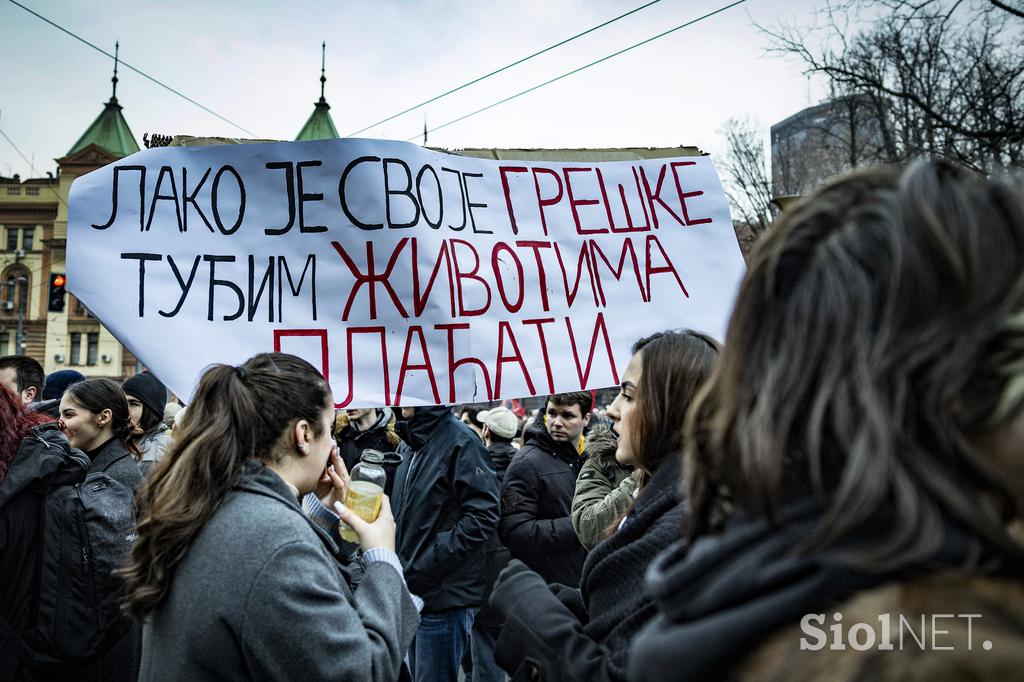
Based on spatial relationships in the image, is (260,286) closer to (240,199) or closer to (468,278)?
(240,199)

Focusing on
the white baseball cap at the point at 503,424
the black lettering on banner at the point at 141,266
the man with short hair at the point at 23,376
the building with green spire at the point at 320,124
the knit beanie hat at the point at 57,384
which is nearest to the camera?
the black lettering on banner at the point at 141,266

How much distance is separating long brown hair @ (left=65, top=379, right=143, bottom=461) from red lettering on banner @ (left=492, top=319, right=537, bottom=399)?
2.26 metres

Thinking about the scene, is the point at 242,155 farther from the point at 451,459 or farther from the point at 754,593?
the point at 754,593

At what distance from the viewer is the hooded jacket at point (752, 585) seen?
0.84m

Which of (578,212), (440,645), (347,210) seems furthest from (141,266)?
(440,645)

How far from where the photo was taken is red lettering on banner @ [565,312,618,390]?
11.1ft

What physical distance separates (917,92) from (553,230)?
13385 millimetres

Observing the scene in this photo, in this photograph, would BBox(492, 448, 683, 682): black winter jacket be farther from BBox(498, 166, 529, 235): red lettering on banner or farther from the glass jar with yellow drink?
BBox(498, 166, 529, 235): red lettering on banner

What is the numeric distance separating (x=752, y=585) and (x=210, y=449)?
1.75 m

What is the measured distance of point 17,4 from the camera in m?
9.06

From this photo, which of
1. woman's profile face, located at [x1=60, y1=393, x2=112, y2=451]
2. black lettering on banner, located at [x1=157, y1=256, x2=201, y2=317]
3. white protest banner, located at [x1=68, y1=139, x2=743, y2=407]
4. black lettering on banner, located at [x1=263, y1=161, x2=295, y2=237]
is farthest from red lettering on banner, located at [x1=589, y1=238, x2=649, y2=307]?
woman's profile face, located at [x1=60, y1=393, x2=112, y2=451]

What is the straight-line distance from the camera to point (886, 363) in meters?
0.90

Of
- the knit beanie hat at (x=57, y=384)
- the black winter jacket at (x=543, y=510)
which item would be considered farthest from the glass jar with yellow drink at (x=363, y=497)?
the knit beanie hat at (x=57, y=384)

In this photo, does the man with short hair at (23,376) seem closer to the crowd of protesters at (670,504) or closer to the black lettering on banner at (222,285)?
the crowd of protesters at (670,504)
